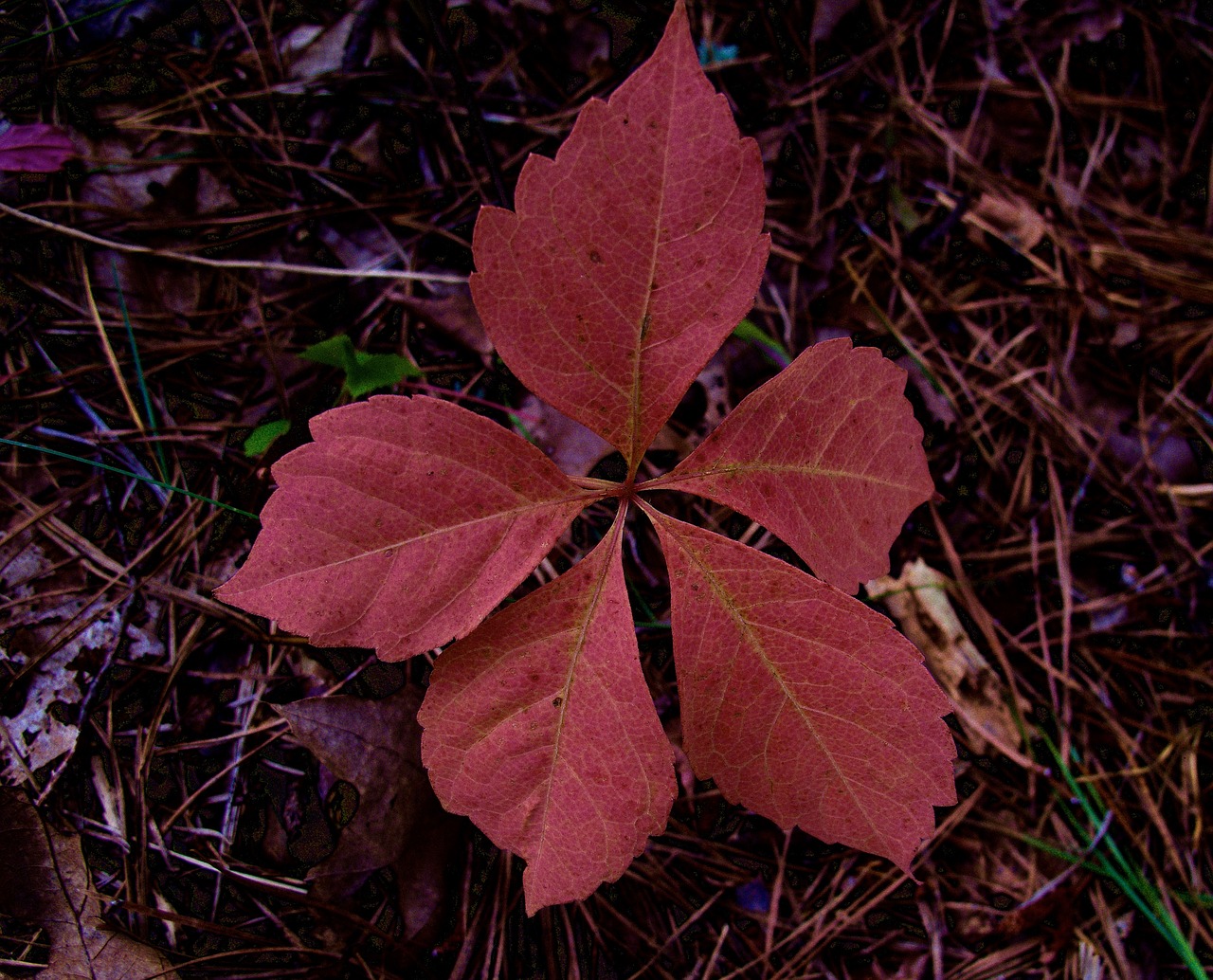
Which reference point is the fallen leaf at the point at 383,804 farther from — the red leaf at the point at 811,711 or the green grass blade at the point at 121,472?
the red leaf at the point at 811,711

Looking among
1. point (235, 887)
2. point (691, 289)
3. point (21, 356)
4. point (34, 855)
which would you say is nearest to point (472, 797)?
A: point (235, 887)

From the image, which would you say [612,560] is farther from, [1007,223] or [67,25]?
[67,25]

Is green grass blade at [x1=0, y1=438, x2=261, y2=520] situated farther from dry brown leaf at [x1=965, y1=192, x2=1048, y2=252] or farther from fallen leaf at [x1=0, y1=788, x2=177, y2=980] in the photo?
dry brown leaf at [x1=965, y1=192, x2=1048, y2=252]

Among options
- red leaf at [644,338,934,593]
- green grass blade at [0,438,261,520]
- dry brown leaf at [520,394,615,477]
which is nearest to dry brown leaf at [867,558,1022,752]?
red leaf at [644,338,934,593]

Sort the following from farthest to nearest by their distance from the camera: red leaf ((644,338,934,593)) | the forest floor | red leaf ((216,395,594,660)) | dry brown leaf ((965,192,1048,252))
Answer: dry brown leaf ((965,192,1048,252)) < the forest floor < red leaf ((644,338,934,593)) < red leaf ((216,395,594,660))

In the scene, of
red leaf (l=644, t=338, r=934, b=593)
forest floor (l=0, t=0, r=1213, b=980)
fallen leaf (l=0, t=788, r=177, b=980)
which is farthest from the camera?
forest floor (l=0, t=0, r=1213, b=980)

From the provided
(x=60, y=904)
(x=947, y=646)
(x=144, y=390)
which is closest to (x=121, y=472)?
(x=144, y=390)
